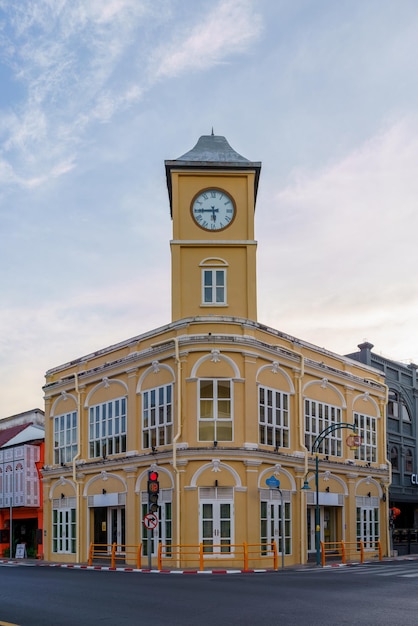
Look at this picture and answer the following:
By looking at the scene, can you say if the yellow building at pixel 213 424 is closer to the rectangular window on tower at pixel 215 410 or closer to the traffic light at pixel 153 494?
the rectangular window on tower at pixel 215 410

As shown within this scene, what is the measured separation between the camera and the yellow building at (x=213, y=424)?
3281 centimetres

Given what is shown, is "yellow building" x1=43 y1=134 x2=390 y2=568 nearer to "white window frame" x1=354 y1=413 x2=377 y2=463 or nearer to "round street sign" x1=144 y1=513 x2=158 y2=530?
"white window frame" x1=354 y1=413 x2=377 y2=463

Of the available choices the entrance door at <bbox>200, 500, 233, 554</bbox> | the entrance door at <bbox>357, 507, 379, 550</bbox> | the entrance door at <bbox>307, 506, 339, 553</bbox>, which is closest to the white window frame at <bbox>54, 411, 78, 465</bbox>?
the entrance door at <bbox>200, 500, 233, 554</bbox>

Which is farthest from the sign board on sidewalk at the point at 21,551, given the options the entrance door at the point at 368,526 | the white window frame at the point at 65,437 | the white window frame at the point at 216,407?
the entrance door at the point at 368,526

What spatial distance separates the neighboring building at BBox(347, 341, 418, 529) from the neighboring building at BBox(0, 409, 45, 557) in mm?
19405

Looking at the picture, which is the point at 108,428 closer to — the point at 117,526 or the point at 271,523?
the point at 117,526

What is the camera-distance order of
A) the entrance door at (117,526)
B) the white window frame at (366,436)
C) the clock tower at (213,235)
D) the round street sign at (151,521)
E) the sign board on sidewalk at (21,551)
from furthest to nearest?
the sign board on sidewalk at (21,551)
the white window frame at (366,436)
the entrance door at (117,526)
the clock tower at (213,235)
the round street sign at (151,521)

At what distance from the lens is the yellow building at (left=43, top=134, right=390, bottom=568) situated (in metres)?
32.8

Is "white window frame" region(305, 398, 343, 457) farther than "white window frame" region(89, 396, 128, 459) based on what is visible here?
Yes

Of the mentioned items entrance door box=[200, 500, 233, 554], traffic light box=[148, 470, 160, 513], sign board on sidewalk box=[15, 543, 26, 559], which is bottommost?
sign board on sidewalk box=[15, 543, 26, 559]

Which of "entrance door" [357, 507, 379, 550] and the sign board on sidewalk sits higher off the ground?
"entrance door" [357, 507, 379, 550]

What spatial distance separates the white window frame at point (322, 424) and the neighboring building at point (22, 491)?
1635 cm

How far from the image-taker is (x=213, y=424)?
3316 cm

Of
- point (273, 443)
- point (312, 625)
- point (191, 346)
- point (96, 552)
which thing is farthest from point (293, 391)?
point (312, 625)
